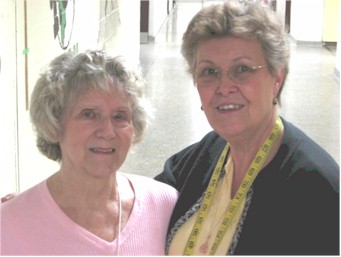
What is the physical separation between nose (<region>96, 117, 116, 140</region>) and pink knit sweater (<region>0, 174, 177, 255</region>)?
23 cm

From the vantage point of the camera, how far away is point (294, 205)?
1666 millimetres

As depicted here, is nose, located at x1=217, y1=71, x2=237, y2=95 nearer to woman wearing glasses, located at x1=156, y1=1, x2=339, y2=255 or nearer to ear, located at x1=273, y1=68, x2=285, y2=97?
woman wearing glasses, located at x1=156, y1=1, x2=339, y2=255

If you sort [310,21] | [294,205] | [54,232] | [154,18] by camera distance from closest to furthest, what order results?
[294,205]
[54,232]
[154,18]
[310,21]

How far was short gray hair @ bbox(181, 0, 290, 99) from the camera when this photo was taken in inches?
72.1

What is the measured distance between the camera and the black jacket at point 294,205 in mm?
1622

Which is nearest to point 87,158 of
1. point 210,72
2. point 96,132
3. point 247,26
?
point 96,132

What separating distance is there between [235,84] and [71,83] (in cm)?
48

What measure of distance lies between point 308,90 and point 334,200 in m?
8.00

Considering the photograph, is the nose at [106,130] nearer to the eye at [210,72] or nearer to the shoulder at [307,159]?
the eye at [210,72]

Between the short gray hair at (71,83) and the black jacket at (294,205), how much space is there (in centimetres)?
49

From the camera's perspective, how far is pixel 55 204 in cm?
Result: 188

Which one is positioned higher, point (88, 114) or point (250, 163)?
point (88, 114)

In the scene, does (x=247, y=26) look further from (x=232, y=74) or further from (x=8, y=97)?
(x=8, y=97)

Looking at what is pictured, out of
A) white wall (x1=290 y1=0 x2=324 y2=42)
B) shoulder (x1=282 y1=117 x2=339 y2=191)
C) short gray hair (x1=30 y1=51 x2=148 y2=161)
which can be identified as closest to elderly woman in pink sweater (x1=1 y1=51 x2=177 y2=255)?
short gray hair (x1=30 y1=51 x2=148 y2=161)
